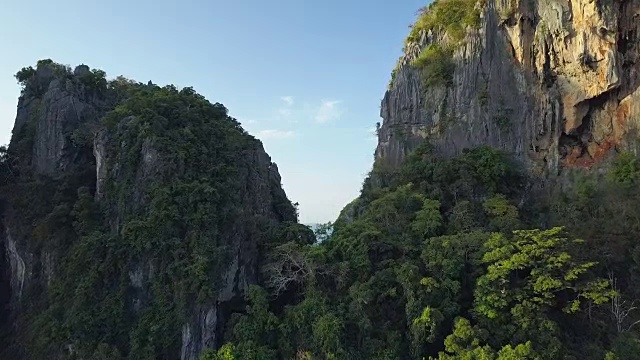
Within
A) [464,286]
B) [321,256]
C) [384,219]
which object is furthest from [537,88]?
[321,256]

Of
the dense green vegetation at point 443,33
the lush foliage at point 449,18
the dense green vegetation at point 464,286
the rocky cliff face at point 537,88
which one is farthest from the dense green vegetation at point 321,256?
the lush foliage at point 449,18

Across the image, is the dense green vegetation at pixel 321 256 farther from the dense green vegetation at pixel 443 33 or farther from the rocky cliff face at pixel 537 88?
the rocky cliff face at pixel 537 88

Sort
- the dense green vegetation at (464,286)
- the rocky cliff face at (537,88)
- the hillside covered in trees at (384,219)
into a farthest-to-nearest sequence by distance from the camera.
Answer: the rocky cliff face at (537,88) < the hillside covered in trees at (384,219) < the dense green vegetation at (464,286)

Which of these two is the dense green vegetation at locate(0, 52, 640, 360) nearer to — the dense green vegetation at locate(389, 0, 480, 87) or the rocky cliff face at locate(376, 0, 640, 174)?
the dense green vegetation at locate(389, 0, 480, 87)

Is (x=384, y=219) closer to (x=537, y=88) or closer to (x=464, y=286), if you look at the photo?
(x=464, y=286)

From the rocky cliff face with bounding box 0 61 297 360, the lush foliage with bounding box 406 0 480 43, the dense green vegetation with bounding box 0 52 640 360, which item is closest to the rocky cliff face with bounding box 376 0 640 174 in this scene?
the lush foliage with bounding box 406 0 480 43

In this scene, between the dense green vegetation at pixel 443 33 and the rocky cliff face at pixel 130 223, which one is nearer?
the rocky cliff face at pixel 130 223

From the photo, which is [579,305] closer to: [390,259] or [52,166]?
[390,259]
